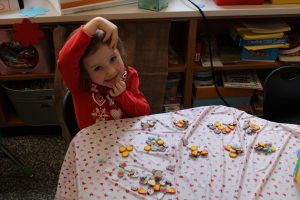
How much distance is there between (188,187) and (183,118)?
0.29 meters

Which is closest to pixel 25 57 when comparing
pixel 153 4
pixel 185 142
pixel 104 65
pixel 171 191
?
pixel 153 4

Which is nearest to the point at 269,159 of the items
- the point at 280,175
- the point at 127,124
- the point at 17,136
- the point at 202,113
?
the point at 280,175

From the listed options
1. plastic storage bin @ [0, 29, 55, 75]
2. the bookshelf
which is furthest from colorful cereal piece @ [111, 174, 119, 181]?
plastic storage bin @ [0, 29, 55, 75]

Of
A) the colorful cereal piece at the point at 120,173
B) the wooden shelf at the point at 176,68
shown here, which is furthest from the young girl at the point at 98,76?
the wooden shelf at the point at 176,68

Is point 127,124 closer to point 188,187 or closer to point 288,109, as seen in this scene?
point 188,187

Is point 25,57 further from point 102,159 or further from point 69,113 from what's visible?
point 102,159

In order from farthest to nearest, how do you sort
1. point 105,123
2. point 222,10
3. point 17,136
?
point 17,136 < point 222,10 < point 105,123

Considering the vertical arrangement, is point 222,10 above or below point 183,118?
above

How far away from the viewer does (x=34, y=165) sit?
1.76 metres

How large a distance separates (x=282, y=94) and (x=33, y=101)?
1.26m

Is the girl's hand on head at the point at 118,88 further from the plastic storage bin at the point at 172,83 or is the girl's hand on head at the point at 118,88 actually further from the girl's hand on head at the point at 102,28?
the plastic storage bin at the point at 172,83

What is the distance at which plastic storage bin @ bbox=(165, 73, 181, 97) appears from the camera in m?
1.85

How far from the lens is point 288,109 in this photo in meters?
1.40

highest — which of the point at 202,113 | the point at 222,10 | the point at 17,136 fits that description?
the point at 222,10
